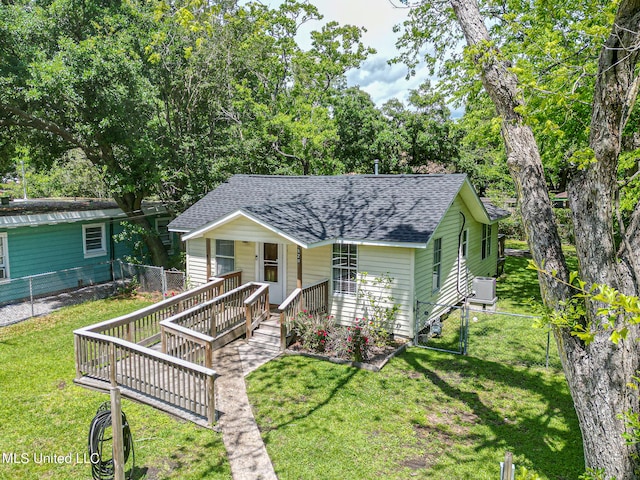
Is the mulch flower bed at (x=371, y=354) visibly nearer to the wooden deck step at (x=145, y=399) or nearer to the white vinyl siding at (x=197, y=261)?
the wooden deck step at (x=145, y=399)

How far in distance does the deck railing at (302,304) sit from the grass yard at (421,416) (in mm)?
839

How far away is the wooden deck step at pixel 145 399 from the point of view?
7453mm

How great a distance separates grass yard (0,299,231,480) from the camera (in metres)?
6.19

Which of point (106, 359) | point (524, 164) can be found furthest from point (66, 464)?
point (524, 164)

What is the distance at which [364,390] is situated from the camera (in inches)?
339

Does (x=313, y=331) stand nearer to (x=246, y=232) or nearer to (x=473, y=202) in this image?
(x=246, y=232)

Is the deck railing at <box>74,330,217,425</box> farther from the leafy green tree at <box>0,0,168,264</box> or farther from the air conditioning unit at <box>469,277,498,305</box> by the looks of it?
the air conditioning unit at <box>469,277,498,305</box>

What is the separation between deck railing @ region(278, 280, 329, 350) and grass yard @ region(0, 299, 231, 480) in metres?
3.60

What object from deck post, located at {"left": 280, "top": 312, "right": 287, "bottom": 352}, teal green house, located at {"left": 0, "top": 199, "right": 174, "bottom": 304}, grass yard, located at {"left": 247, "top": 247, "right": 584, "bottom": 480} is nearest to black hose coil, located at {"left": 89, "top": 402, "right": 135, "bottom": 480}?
grass yard, located at {"left": 247, "top": 247, "right": 584, "bottom": 480}

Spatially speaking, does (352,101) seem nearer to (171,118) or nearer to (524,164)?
(171,118)

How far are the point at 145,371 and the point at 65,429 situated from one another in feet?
4.79

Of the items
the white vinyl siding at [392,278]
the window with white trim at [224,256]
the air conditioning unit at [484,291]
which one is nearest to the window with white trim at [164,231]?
the window with white trim at [224,256]

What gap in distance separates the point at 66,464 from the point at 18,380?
3.68 meters

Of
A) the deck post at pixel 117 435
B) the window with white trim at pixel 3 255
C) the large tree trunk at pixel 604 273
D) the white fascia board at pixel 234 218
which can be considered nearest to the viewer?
the large tree trunk at pixel 604 273
